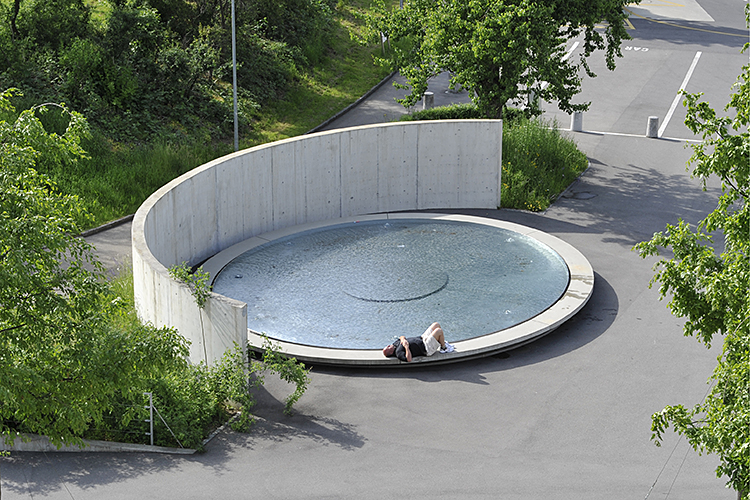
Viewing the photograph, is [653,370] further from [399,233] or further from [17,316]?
[17,316]

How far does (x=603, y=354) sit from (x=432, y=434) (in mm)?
4422

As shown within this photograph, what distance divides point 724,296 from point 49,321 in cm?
711

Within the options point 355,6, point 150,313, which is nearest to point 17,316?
point 150,313

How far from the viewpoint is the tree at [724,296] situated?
796cm

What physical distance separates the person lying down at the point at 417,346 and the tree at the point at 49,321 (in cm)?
571

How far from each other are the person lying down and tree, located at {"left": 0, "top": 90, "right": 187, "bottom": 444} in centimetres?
571

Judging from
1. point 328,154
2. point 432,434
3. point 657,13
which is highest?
point 657,13

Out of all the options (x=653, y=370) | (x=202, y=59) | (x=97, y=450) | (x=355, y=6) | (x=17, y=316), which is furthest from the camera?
(x=355, y=6)

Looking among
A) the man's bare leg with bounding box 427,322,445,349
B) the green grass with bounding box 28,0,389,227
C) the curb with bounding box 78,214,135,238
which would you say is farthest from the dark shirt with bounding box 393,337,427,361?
the curb with bounding box 78,214,135,238

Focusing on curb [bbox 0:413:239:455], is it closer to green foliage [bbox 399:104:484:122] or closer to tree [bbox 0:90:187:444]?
tree [bbox 0:90:187:444]

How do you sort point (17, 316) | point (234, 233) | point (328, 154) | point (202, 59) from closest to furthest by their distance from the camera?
point (17, 316) → point (234, 233) → point (328, 154) → point (202, 59)

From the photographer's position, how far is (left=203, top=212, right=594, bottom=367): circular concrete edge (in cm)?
1508

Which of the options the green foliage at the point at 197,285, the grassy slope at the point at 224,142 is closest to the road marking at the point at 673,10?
the grassy slope at the point at 224,142

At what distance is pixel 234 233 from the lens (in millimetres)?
20422
